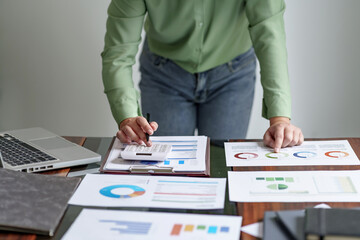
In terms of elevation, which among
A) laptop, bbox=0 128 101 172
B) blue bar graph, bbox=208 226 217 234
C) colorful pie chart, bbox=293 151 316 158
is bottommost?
colorful pie chart, bbox=293 151 316 158

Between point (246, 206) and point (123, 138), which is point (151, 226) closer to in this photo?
point (246, 206)

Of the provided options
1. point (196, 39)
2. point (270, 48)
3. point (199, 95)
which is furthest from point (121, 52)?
point (270, 48)

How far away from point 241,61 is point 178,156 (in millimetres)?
718

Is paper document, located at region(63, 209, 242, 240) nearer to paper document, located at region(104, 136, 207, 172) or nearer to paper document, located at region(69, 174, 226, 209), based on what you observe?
paper document, located at region(69, 174, 226, 209)

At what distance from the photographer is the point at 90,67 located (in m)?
2.82

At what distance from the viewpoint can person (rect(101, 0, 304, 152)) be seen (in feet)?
5.40

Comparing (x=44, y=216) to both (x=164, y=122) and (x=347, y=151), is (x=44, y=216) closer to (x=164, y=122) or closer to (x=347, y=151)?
(x=347, y=151)

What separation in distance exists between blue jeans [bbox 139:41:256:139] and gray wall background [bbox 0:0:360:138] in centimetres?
78

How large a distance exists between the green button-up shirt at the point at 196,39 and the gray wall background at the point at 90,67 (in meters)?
0.84

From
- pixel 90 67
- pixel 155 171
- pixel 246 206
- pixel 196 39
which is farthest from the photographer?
pixel 90 67

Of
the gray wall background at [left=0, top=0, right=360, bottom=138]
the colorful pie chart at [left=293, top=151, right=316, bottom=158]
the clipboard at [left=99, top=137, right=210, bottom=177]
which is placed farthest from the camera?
the gray wall background at [left=0, top=0, right=360, bottom=138]

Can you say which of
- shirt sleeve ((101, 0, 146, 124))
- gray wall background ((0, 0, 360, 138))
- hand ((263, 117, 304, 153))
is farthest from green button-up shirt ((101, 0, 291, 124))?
gray wall background ((0, 0, 360, 138))

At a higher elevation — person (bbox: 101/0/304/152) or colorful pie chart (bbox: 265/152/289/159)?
person (bbox: 101/0/304/152)

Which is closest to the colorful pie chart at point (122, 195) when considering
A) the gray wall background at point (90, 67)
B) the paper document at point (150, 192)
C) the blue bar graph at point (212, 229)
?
the paper document at point (150, 192)
